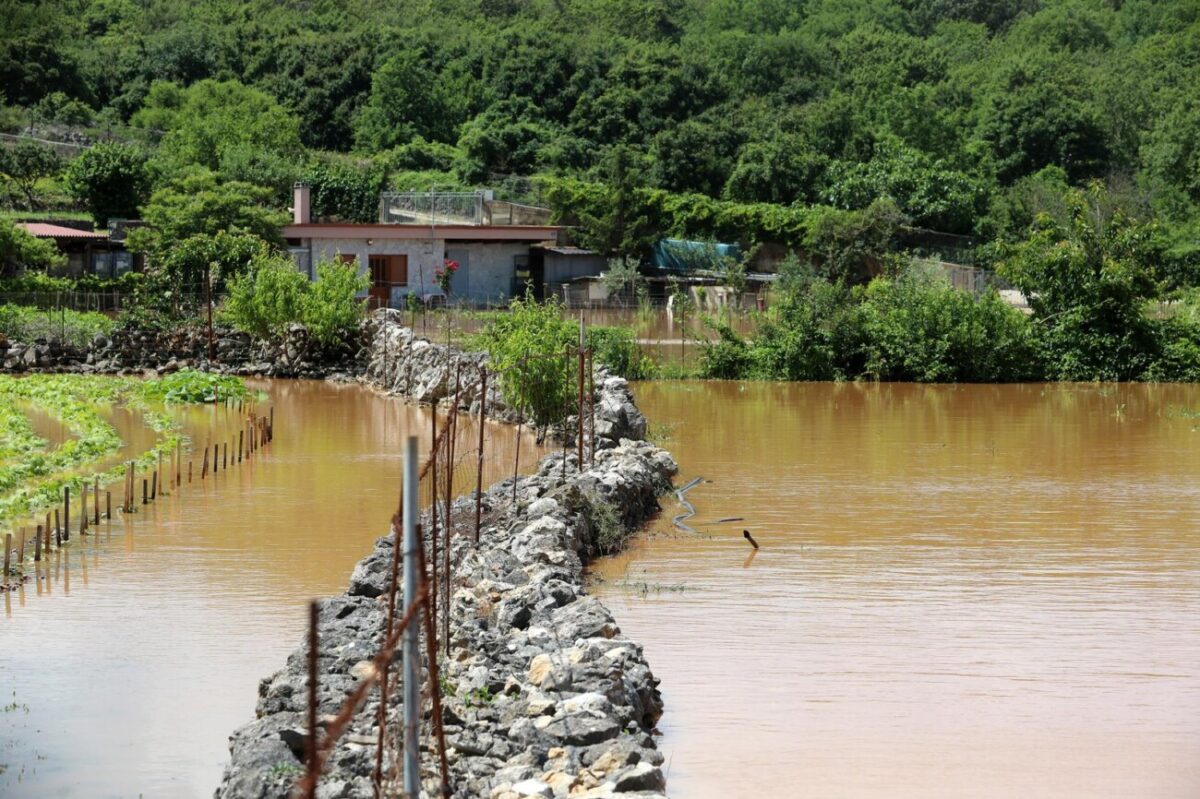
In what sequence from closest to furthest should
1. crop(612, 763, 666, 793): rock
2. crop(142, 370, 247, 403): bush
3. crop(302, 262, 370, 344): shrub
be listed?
crop(612, 763, 666, 793): rock → crop(142, 370, 247, 403): bush → crop(302, 262, 370, 344): shrub

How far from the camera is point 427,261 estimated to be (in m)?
42.3

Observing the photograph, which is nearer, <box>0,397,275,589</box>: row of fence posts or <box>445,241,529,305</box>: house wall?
<box>0,397,275,589</box>: row of fence posts

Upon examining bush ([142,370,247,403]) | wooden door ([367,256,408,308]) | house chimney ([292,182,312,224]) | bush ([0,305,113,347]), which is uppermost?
house chimney ([292,182,312,224])

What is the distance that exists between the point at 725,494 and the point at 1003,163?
3921cm

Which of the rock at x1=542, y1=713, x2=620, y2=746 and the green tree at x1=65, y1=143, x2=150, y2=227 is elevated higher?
the green tree at x1=65, y1=143, x2=150, y2=227

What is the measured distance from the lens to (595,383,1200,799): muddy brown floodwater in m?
10.3

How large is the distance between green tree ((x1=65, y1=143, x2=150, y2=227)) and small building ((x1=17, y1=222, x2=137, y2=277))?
159 inches

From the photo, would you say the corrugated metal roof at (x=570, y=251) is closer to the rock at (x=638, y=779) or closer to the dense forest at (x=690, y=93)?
the dense forest at (x=690, y=93)

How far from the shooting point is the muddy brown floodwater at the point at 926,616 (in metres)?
10.3

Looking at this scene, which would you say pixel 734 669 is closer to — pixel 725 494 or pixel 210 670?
pixel 210 670

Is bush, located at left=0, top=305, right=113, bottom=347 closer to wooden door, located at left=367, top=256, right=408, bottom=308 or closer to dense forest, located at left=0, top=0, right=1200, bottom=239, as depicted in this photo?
wooden door, located at left=367, top=256, right=408, bottom=308

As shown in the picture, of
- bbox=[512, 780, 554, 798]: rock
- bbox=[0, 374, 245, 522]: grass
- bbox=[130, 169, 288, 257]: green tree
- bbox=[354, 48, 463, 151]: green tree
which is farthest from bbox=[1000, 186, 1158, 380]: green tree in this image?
bbox=[354, 48, 463, 151]: green tree

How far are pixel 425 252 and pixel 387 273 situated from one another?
1.18 metres

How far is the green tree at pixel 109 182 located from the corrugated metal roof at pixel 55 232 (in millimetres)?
3495
